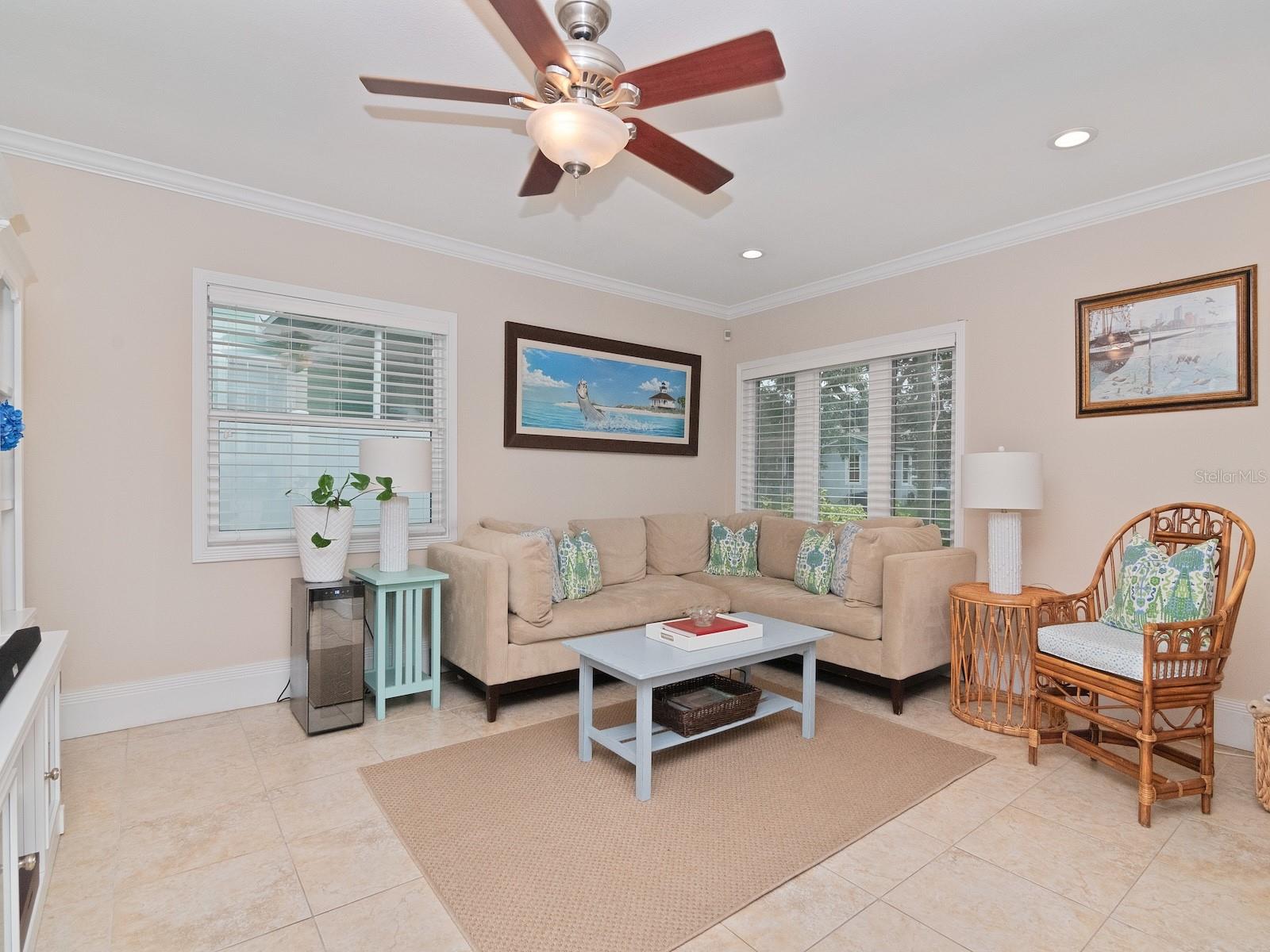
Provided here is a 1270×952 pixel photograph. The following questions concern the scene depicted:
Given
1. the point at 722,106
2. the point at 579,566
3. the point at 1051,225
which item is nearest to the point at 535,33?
the point at 722,106

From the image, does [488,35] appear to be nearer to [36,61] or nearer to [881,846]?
[36,61]

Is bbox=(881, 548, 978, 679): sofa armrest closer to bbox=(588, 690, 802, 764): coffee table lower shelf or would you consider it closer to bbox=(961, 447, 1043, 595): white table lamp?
bbox=(961, 447, 1043, 595): white table lamp

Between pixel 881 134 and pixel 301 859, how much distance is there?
3.30m

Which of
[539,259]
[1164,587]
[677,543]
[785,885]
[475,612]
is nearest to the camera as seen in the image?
[785,885]

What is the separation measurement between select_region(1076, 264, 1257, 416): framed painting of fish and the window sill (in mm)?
3881

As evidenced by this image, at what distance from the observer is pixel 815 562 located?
156 inches

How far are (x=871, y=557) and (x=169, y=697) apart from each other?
350 centimetres

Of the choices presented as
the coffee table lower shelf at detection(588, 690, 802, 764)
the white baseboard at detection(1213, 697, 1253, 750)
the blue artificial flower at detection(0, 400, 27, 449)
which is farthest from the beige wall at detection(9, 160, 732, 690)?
the white baseboard at detection(1213, 697, 1253, 750)

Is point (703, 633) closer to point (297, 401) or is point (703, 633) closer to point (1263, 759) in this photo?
point (1263, 759)

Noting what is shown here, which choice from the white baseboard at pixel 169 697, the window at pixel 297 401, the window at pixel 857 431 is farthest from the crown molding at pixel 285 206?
the white baseboard at pixel 169 697

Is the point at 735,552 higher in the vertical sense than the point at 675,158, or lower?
lower

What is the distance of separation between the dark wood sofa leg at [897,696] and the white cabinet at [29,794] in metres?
3.22

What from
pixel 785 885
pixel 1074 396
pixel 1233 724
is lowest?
pixel 785 885

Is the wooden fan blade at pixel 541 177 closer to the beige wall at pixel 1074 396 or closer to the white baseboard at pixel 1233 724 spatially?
the beige wall at pixel 1074 396
